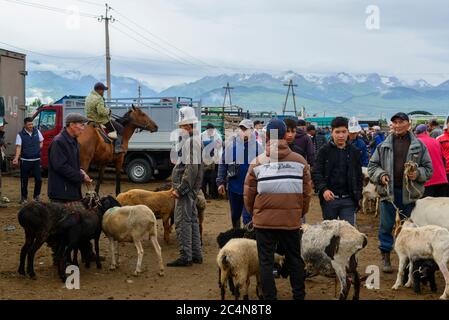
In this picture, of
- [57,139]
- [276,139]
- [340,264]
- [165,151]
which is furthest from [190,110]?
[165,151]

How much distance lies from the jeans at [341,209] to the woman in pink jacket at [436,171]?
1812 millimetres

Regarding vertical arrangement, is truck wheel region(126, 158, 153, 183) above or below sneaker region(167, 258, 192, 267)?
above

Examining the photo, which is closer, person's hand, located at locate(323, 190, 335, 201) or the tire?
person's hand, located at locate(323, 190, 335, 201)

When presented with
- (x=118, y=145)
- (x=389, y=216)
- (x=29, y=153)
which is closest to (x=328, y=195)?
(x=389, y=216)

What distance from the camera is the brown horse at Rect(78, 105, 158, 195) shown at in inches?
438

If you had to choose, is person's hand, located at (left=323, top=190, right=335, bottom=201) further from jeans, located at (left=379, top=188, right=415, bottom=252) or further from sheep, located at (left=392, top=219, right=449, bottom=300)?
jeans, located at (left=379, top=188, right=415, bottom=252)

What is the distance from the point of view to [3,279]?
660cm

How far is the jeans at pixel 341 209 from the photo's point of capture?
655 centimetres

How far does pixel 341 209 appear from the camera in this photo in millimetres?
6582

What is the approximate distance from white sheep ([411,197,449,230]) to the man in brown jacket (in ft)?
7.43

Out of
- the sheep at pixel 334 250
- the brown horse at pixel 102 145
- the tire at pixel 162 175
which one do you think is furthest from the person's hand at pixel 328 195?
the tire at pixel 162 175

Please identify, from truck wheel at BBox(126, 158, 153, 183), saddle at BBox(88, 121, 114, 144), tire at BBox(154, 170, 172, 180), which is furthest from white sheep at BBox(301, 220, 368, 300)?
tire at BBox(154, 170, 172, 180)

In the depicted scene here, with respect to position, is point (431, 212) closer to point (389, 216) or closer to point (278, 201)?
point (389, 216)
